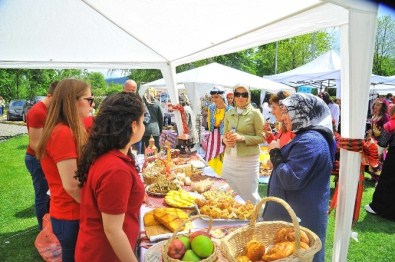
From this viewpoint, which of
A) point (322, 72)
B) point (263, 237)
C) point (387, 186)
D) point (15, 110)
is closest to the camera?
point (263, 237)

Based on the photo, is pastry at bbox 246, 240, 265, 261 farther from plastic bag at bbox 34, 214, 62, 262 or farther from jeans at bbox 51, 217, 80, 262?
plastic bag at bbox 34, 214, 62, 262

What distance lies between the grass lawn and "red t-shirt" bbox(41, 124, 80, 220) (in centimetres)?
193

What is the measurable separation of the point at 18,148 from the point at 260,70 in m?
36.0

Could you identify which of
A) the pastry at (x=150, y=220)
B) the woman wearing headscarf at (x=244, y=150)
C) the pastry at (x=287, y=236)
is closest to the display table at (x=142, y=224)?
the pastry at (x=150, y=220)

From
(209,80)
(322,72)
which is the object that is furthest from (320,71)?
(209,80)

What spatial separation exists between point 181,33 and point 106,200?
2900 millimetres

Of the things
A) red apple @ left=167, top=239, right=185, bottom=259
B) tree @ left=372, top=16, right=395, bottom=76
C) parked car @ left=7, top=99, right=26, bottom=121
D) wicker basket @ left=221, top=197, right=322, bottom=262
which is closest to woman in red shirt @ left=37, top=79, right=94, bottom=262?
red apple @ left=167, top=239, right=185, bottom=259

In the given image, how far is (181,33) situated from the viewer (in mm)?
3857

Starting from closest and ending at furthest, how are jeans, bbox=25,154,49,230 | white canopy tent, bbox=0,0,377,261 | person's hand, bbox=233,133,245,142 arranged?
1. white canopy tent, bbox=0,0,377,261
2. jeans, bbox=25,154,49,230
3. person's hand, bbox=233,133,245,142

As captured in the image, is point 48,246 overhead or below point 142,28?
below

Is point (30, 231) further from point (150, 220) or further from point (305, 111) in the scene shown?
point (305, 111)

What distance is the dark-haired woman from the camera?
1.36m

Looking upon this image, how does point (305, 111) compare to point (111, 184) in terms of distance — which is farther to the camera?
point (305, 111)

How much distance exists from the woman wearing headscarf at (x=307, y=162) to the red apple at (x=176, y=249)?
938 millimetres
